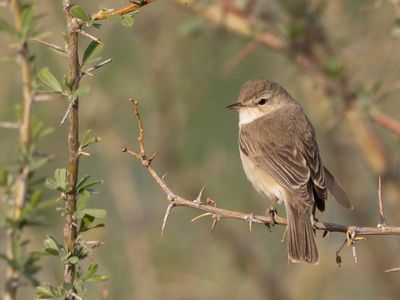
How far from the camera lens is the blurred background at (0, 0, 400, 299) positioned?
6695 mm

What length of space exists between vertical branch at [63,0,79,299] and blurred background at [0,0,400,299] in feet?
10.7

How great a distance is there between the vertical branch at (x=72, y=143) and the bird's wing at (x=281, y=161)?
2320mm

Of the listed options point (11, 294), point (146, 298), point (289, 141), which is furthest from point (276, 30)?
point (11, 294)

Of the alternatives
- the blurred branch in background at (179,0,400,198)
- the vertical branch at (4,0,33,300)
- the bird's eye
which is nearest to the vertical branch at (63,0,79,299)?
the vertical branch at (4,0,33,300)

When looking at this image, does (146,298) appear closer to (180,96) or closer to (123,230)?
(123,230)

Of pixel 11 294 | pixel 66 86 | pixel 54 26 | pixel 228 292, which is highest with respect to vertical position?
pixel 66 86

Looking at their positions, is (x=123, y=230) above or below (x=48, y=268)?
below

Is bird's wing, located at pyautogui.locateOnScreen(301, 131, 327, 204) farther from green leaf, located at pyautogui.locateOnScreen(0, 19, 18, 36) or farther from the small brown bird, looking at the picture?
green leaf, located at pyautogui.locateOnScreen(0, 19, 18, 36)

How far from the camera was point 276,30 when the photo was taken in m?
6.00

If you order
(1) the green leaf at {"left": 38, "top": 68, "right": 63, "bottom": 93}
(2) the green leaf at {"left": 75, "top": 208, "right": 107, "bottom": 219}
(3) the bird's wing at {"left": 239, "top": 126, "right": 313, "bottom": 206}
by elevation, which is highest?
(1) the green leaf at {"left": 38, "top": 68, "right": 63, "bottom": 93}

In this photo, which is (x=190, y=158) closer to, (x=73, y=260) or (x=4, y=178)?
(x=4, y=178)

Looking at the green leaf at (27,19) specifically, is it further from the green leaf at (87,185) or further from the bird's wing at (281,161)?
the bird's wing at (281,161)

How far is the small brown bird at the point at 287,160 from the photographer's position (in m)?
4.84

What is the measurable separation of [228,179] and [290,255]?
2874 millimetres
